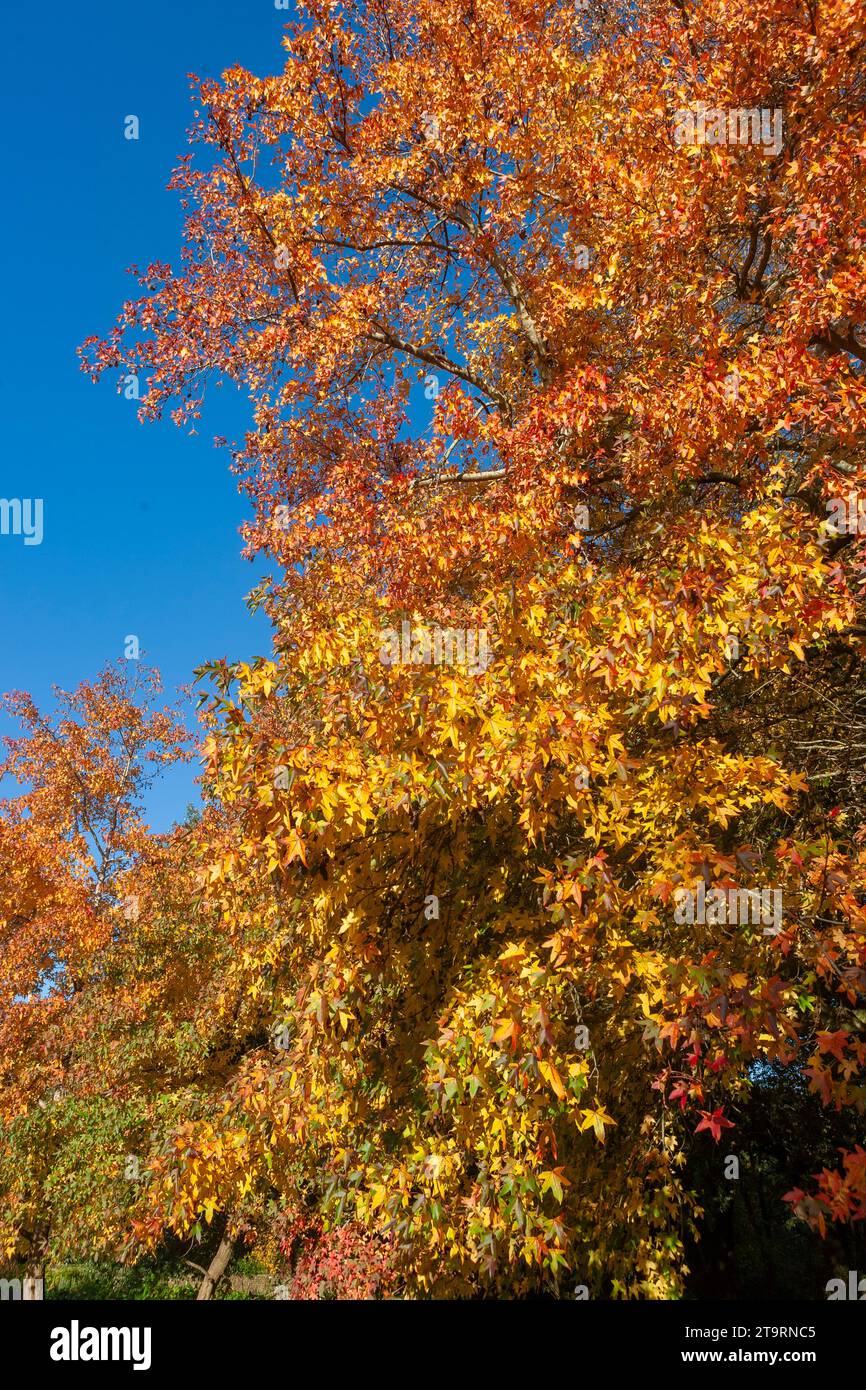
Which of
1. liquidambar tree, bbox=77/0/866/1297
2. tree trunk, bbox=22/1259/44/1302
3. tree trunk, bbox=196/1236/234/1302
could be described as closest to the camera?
liquidambar tree, bbox=77/0/866/1297

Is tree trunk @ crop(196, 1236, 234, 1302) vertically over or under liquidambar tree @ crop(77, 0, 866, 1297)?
under

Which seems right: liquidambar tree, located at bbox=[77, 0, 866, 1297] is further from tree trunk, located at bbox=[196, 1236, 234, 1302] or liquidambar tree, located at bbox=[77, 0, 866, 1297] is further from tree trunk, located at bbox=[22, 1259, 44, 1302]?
tree trunk, located at bbox=[196, 1236, 234, 1302]

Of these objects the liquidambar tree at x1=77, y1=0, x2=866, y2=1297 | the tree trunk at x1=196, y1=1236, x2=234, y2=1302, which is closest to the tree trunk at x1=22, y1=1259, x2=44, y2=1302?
the tree trunk at x1=196, y1=1236, x2=234, y2=1302

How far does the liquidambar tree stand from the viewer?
427cm

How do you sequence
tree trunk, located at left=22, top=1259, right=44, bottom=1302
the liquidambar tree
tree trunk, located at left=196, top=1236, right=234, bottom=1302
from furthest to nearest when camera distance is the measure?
1. tree trunk, located at left=196, top=1236, right=234, bottom=1302
2. tree trunk, located at left=22, top=1259, right=44, bottom=1302
3. the liquidambar tree

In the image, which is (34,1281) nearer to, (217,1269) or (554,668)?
(217,1269)

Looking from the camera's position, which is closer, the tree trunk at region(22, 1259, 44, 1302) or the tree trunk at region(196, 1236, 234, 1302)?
the tree trunk at region(22, 1259, 44, 1302)

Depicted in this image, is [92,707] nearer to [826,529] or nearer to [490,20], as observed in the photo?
[490,20]

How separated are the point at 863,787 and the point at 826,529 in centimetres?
333

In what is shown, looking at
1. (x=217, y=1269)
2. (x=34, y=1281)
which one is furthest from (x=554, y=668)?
(x=217, y=1269)

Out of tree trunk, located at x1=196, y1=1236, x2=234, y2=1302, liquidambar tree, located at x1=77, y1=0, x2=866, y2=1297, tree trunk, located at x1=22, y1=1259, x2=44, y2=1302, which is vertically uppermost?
liquidambar tree, located at x1=77, y1=0, x2=866, y2=1297

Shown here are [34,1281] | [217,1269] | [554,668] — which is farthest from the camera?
[217,1269]

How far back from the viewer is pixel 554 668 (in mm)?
4590
